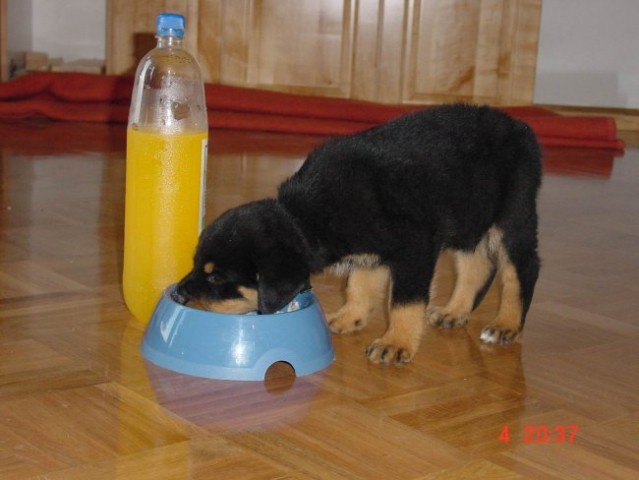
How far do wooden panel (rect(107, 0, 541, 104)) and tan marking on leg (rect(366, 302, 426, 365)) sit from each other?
4.99 m

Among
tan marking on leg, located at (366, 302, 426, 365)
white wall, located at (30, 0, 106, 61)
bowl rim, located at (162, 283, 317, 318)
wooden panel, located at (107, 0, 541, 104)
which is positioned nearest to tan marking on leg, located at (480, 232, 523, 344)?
tan marking on leg, located at (366, 302, 426, 365)

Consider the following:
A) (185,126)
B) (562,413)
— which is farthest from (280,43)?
(562,413)

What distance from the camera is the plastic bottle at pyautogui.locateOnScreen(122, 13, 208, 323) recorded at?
2.44 metres

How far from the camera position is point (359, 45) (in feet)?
23.5

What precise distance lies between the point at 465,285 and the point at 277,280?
2.58ft

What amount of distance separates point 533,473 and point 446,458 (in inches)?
6.0

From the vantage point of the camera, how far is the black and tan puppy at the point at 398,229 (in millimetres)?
2193

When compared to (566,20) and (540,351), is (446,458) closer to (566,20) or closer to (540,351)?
(540,351)

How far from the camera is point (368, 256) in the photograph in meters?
2.35

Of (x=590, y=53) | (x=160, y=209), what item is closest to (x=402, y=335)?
(x=160, y=209)

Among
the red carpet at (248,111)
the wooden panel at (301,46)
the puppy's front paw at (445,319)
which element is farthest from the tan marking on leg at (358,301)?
the wooden panel at (301,46)

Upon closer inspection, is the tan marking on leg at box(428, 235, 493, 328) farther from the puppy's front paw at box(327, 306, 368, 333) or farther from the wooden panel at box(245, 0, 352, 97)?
the wooden panel at box(245, 0, 352, 97)

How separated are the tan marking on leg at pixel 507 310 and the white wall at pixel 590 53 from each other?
529cm
